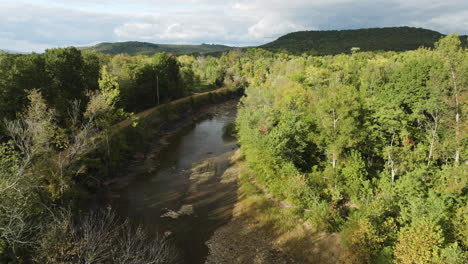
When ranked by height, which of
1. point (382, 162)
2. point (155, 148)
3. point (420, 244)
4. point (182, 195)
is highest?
point (420, 244)

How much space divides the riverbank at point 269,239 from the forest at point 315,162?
1.26 meters

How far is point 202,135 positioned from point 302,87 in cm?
2405

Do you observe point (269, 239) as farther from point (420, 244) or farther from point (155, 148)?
point (155, 148)

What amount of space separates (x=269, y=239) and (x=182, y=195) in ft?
42.2

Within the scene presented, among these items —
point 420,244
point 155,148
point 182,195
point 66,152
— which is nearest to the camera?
point 420,244

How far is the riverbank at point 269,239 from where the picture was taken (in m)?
23.6

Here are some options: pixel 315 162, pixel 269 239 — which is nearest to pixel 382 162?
pixel 315 162

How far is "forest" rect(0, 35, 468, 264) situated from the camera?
1706 centimetres

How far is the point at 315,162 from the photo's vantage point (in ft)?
→ 116

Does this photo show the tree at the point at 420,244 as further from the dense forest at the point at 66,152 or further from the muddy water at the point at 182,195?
the dense forest at the point at 66,152

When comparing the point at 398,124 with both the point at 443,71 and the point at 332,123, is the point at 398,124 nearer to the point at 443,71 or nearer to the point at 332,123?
the point at 332,123

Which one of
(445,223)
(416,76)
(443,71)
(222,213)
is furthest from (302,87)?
(445,223)

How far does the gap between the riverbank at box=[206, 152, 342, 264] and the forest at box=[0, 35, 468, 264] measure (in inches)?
49.5

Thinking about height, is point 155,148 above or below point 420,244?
below
